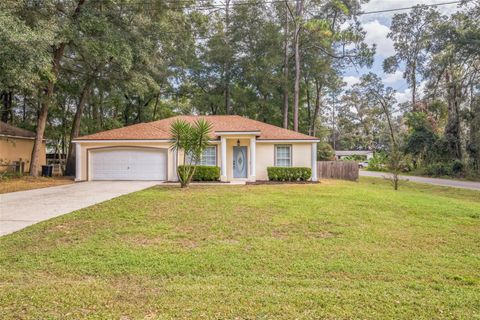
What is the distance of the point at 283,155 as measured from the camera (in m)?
17.1

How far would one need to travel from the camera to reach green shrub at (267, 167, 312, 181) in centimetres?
1616

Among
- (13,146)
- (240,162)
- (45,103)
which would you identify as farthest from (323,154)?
(13,146)

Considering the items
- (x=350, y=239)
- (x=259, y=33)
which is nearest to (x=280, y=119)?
(x=259, y=33)

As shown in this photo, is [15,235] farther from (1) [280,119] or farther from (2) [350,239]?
(1) [280,119]

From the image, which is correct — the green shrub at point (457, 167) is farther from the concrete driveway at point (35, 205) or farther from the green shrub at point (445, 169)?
the concrete driveway at point (35, 205)

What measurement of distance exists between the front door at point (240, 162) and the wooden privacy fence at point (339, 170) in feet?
21.1

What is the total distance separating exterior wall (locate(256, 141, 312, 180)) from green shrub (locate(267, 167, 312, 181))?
82cm

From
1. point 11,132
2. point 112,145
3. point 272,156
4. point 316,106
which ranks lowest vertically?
point 272,156

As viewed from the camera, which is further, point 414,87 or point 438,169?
point 414,87

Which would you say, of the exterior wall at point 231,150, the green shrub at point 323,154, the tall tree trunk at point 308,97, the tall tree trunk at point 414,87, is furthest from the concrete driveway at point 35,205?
the tall tree trunk at point 414,87

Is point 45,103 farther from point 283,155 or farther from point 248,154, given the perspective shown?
point 283,155

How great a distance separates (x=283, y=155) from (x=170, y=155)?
6.49 metres

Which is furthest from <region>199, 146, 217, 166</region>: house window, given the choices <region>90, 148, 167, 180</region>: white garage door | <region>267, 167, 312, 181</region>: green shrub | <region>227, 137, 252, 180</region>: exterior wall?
<region>267, 167, 312, 181</region>: green shrub

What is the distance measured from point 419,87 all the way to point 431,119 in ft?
20.6
